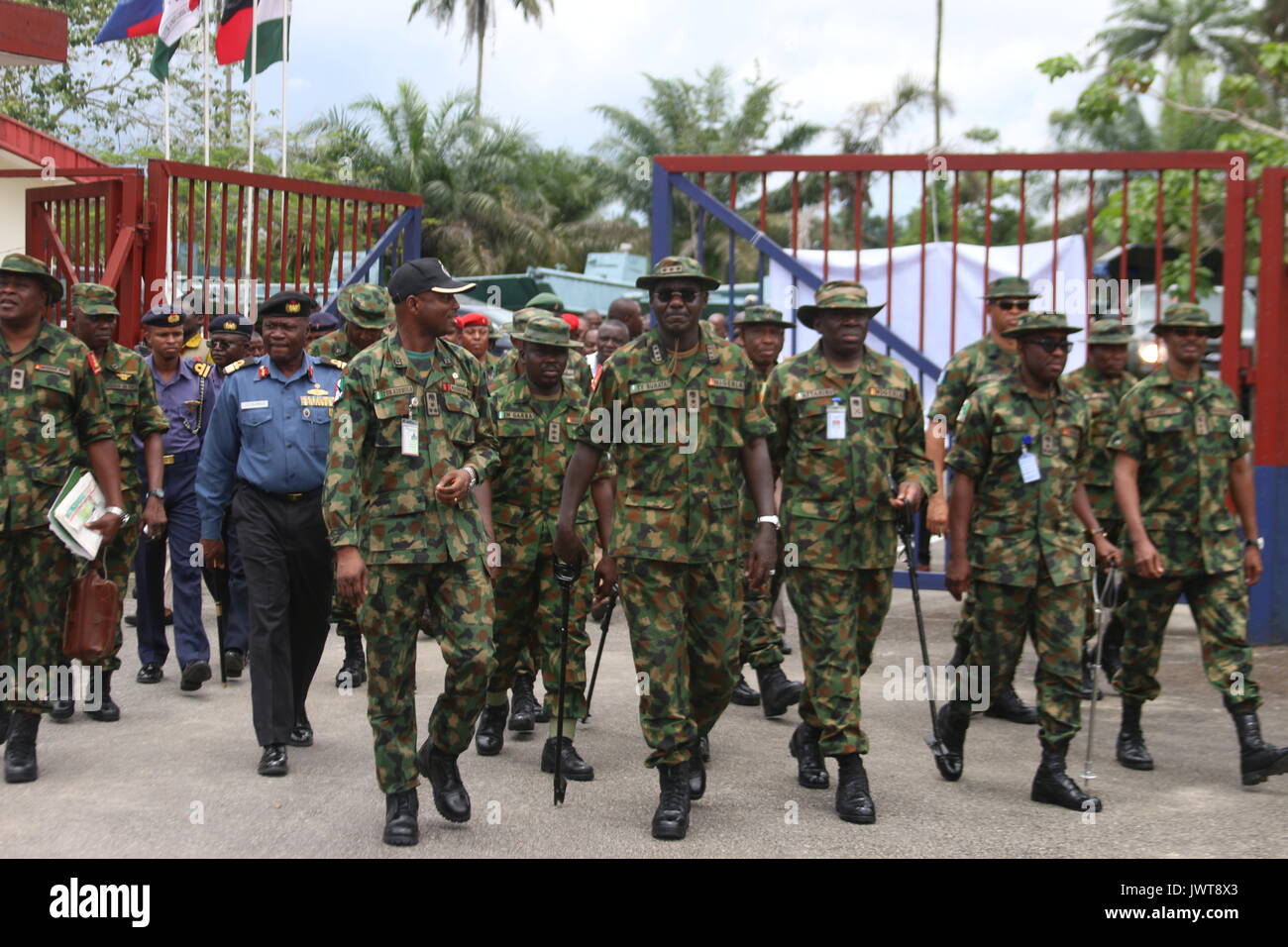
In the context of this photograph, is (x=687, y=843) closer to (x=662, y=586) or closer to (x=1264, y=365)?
(x=662, y=586)

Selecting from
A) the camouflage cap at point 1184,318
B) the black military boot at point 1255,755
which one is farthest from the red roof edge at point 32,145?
the black military boot at point 1255,755

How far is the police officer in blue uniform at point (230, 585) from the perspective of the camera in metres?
8.48

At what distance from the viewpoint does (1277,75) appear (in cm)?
1372

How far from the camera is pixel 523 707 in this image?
733cm

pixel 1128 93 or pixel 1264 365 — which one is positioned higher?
pixel 1128 93

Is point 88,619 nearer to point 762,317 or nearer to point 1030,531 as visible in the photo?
point 762,317

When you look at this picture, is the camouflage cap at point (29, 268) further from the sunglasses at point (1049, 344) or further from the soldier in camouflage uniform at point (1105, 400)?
the soldier in camouflage uniform at point (1105, 400)

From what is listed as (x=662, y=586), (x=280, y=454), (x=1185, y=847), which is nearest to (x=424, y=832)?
(x=662, y=586)

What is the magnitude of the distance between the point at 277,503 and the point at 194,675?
1.98 meters

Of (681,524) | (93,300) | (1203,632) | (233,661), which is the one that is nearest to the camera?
(681,524)

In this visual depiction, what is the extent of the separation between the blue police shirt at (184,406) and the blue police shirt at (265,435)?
1.97 m

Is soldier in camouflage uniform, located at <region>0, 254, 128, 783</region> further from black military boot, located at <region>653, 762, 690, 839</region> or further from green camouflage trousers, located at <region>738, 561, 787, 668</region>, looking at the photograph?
green camouflage trousers, located at <region>738, 561, 787, 668</region>

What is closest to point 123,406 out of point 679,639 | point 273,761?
point 273,761

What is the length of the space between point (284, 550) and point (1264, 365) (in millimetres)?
6318
